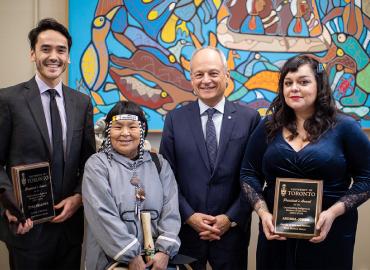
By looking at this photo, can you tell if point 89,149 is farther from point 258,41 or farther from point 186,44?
point 258,41

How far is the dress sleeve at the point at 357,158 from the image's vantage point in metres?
1.88

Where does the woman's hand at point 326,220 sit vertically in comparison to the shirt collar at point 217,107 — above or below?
below

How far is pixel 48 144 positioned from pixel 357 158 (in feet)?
4.77

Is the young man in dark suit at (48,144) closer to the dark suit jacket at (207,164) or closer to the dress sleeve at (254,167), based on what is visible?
the dark suit jacket at (207,164)

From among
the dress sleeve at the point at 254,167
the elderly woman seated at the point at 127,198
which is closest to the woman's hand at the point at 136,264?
the elderly woman seated at the point at 127,198

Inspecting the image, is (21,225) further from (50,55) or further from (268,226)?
(268,226)

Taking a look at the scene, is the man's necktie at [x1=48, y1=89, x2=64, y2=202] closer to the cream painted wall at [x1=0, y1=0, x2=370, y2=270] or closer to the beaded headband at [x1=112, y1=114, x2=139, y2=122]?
the beaded headband at [x1=112, y1=114, x2=139, y2=122]

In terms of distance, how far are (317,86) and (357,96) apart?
1.44 m

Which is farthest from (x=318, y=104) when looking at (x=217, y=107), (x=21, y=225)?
(x=21, y=225)

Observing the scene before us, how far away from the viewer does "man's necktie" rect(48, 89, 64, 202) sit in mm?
2088

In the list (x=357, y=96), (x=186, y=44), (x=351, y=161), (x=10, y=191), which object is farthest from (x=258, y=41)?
(x=10, y=191)

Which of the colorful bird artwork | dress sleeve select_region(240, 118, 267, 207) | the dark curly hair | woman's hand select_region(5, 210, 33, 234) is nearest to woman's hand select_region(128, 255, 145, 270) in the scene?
woman's hand select_region(5, 210, 33, 234)

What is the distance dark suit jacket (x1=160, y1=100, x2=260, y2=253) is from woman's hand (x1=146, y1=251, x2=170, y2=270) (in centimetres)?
27

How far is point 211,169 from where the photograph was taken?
2197 mm
